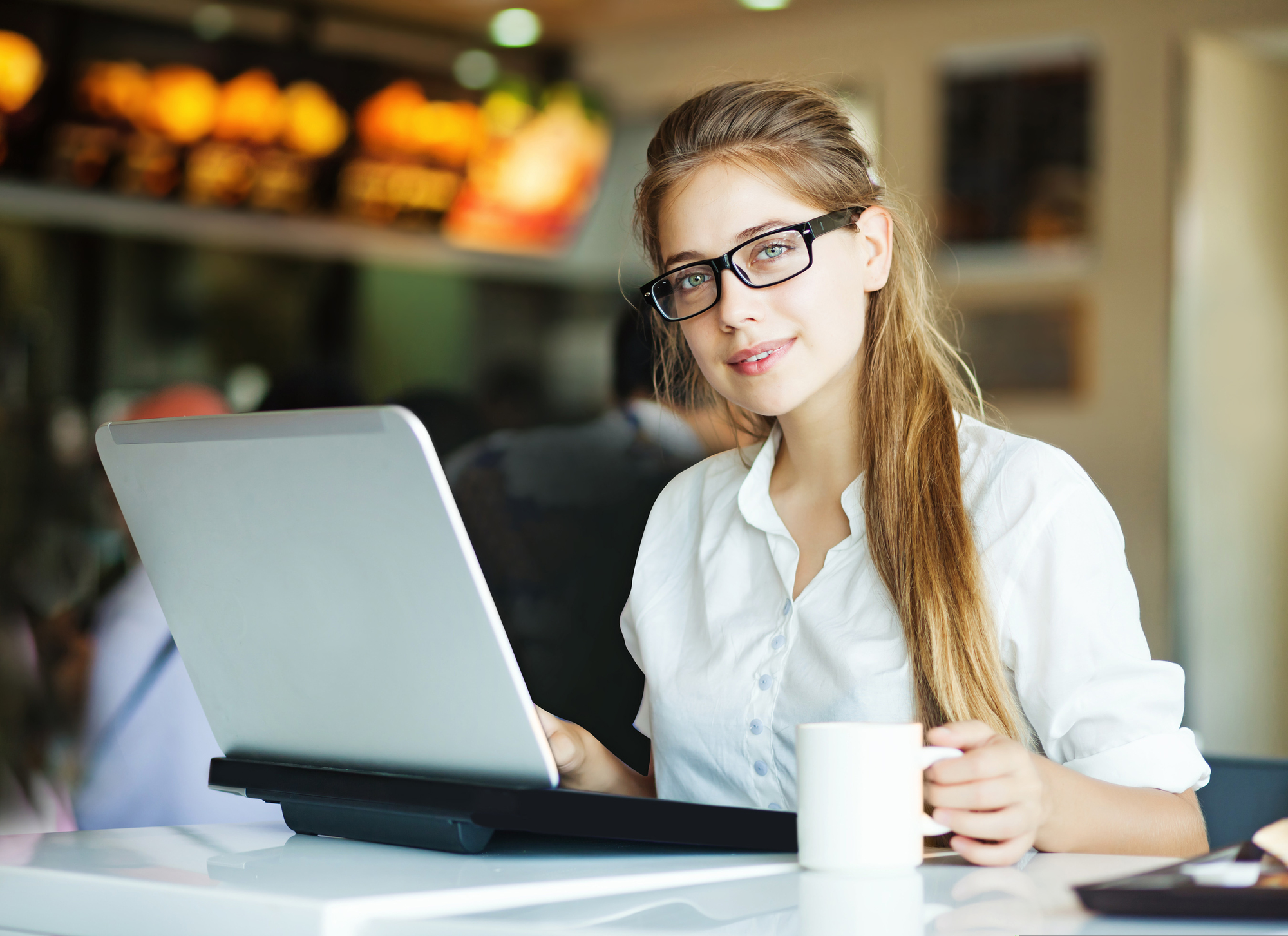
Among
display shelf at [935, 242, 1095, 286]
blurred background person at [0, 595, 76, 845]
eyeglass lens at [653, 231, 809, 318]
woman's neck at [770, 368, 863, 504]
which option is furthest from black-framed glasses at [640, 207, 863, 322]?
display shelf at [935, 242, 1095, 286]

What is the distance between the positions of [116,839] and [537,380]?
3.46 meters

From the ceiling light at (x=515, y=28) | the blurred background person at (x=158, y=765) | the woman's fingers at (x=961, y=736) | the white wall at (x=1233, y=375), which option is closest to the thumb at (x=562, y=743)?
the woman's fingers at (x=961, y=736)

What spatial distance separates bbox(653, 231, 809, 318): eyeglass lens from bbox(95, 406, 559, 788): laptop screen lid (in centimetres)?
46

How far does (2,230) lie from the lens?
128 inches

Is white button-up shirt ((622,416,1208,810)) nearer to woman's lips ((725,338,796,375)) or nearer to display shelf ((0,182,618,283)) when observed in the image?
woman's lips ((725,338,796,375))

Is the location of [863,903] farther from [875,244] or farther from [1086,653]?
[875,244]

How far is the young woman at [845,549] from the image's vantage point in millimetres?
1064

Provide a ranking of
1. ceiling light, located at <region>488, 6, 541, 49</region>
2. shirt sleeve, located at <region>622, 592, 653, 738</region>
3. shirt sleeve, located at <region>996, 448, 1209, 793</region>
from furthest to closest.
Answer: ceiling light, located at <region>488, 6, 541, 49</region> < shirt sleeve, located at <region>622, 592, 653, 738</region> < shirt sleeve, located at <region>996, 448, 1209, 793</region>

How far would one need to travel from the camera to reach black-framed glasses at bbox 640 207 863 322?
1.18m

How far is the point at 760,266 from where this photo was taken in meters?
1.19

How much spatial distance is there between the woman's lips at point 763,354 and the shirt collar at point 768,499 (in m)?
0.14

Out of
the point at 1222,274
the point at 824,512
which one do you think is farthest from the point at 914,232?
the point at 1222,274

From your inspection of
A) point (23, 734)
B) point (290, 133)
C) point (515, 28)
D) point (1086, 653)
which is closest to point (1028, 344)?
point (515, 28)

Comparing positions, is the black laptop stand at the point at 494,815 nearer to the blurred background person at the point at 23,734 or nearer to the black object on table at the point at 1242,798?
the black object on table at the point at 1242,798
